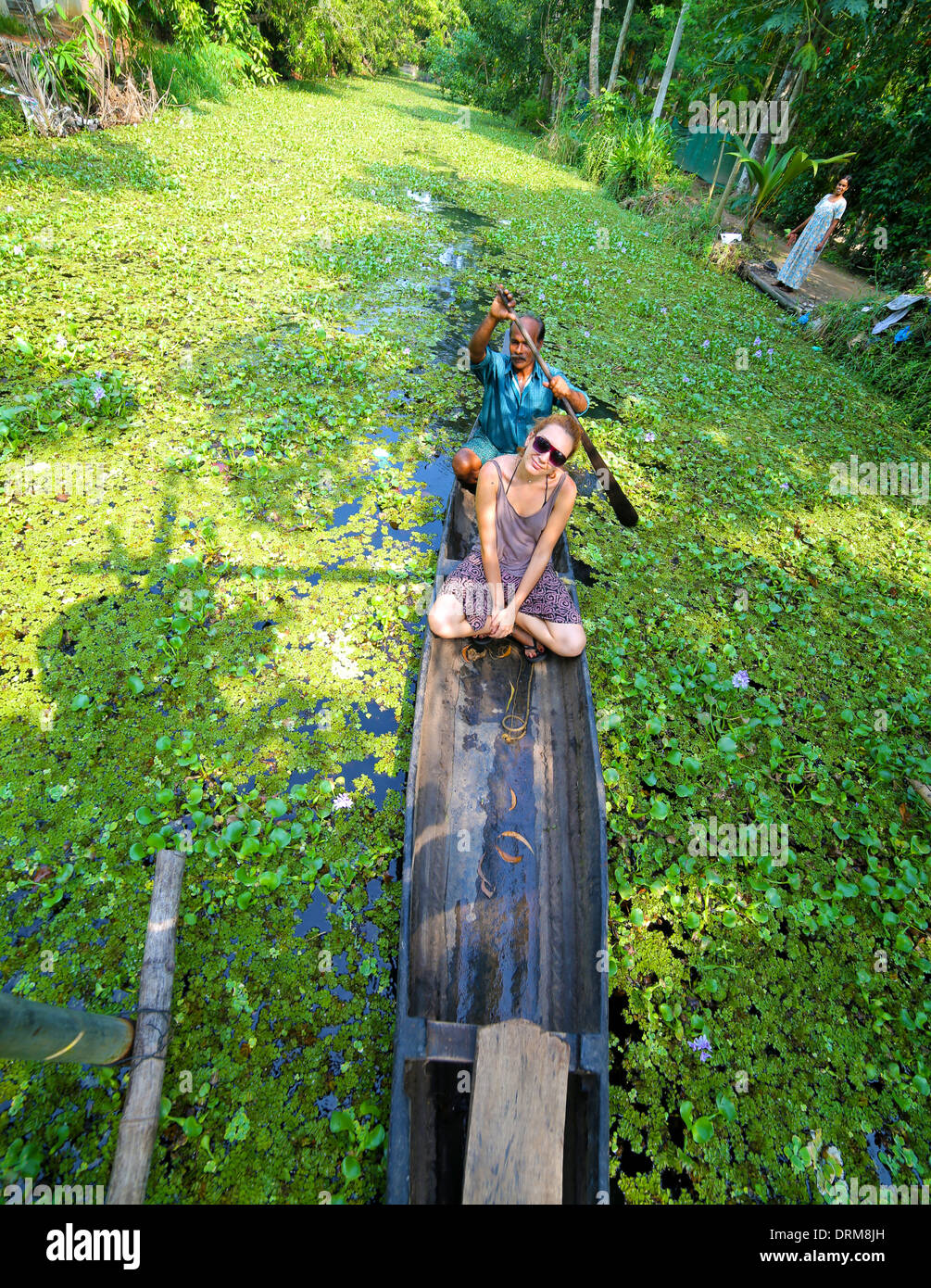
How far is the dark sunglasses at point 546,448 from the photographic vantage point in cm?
328

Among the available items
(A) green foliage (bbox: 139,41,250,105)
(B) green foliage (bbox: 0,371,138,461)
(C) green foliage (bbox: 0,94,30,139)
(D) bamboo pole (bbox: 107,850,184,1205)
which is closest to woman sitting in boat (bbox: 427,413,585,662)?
(D) bamboo pole (bbox: 107,850,184,1205)

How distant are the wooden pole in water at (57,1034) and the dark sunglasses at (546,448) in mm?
3142

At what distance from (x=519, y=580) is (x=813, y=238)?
12.9m

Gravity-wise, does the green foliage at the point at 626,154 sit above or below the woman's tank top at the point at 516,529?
above

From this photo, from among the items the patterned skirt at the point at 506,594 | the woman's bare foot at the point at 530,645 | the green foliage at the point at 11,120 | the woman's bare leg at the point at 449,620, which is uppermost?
the green foliage at the point at 11,120

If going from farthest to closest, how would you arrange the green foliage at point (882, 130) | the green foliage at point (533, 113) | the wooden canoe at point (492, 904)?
1. the green foliage at point (533, 113)
2. the green foliage at point (882, 130)
3. the wooden canoe at point (492, 904)

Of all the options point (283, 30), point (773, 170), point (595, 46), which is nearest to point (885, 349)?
point (773, 170)

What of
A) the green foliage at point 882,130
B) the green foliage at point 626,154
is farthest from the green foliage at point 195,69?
the green foliage at point 882,130

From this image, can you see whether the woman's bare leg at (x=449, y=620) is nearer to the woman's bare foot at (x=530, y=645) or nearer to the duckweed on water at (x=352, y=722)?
the woman's bare foot at (x=530, y=645)

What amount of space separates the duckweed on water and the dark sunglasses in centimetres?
161

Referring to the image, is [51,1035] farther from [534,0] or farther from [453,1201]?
[534,0]

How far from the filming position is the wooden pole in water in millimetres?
1608

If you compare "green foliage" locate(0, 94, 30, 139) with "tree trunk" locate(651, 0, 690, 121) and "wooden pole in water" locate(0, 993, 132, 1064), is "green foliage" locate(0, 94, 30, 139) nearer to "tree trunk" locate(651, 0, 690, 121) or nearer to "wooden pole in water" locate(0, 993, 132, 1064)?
"wooden pole in water" locate(0, 993, 132, 1064)
